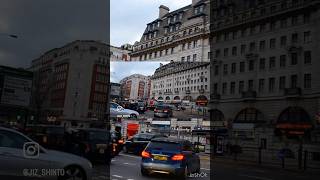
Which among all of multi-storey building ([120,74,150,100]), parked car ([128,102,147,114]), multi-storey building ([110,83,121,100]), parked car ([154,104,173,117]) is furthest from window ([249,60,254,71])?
multi-storey building ([110,83,121,100])

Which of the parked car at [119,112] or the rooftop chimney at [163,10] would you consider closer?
the parked car at [119,112]

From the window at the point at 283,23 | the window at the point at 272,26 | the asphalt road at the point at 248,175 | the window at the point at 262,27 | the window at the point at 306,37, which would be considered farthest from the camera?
the window at the point at 262,27

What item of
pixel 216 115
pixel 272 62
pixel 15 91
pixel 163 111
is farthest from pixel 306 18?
pixel 15 91

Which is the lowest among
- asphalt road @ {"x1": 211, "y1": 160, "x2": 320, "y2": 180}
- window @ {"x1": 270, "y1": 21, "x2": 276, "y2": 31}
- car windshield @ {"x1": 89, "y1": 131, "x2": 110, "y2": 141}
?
asphalt road @ {"x1": 211, "y1": 160, "x2": 320, "y2": 180}

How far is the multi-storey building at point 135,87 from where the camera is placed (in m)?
38.7

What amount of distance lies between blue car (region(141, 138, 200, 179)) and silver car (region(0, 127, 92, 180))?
5.36 m

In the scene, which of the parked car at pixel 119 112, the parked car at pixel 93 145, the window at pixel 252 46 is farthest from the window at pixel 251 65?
the parked car at pixel 93 145

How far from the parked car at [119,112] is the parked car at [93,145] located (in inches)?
614

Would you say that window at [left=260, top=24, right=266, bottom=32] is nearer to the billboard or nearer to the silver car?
the billboard

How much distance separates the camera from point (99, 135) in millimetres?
20922

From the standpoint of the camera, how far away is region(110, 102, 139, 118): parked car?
3772 centimetres

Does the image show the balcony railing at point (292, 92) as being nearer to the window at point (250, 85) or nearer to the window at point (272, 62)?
the window at point (272, 62)

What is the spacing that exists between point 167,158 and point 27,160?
6.54m

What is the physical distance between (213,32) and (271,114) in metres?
19.2
